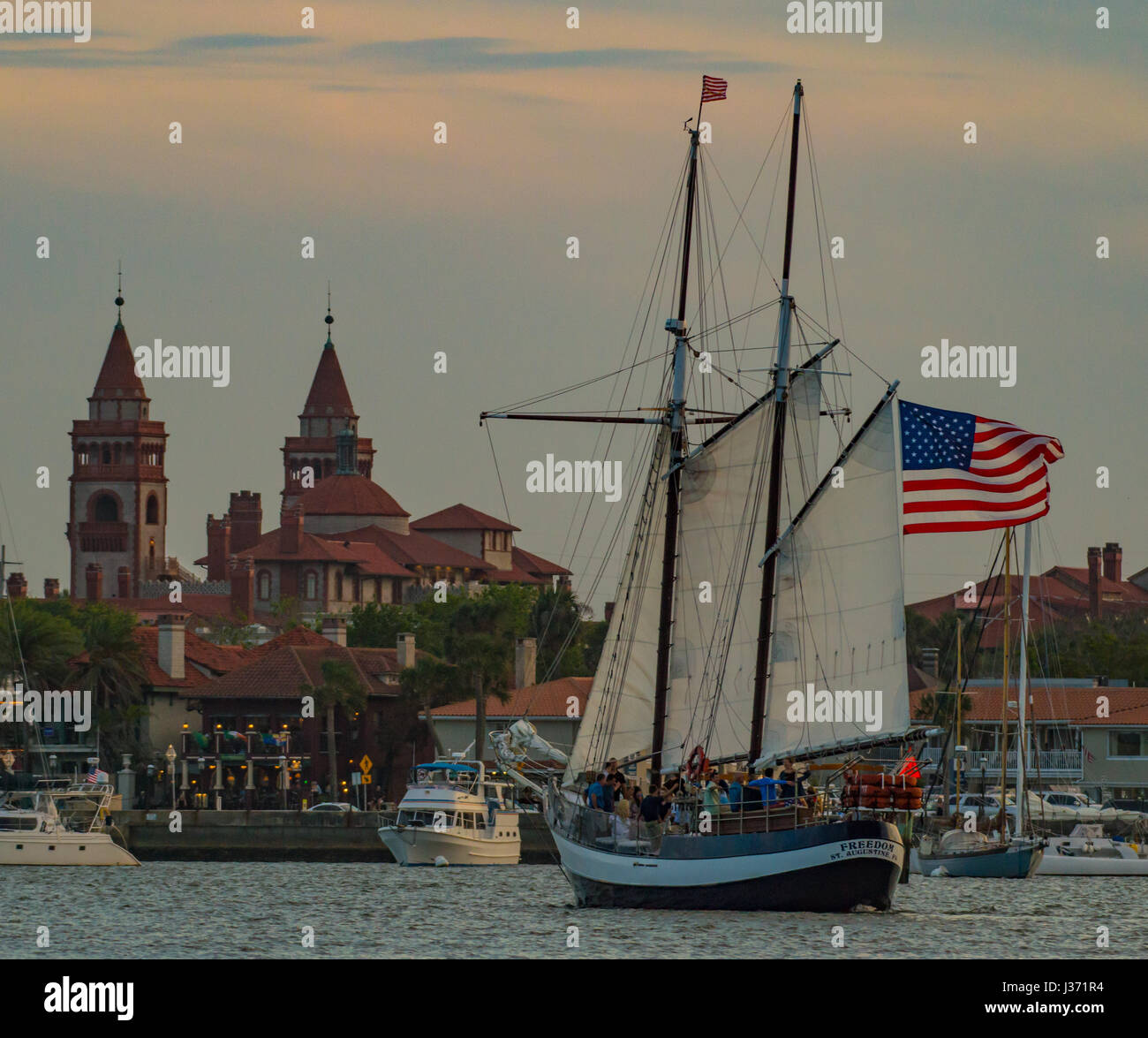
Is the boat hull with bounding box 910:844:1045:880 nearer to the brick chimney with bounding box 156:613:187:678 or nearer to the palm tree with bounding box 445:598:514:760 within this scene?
the palm tree with bounding box 445:598:514:760

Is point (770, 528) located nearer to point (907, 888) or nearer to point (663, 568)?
point (663, 568)

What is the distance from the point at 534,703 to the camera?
407ft

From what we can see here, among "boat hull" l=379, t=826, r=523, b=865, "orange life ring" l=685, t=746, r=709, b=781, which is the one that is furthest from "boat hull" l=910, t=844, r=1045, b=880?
"orange life ring" l=685, t=746, r=709, b=781

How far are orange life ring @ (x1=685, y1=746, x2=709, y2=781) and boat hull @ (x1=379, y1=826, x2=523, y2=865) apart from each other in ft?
128

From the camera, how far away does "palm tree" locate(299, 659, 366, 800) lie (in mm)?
131375

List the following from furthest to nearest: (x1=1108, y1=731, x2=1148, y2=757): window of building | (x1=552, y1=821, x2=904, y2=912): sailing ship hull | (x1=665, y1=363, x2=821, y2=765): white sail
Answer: (x1=1108, y1=731, x2=1148, y2=757): window of building, (x1=665, y1=363, x2=821, y2=765): white sail, (x1=552, y1=821, x2=904, y2=912): sailing ship hull

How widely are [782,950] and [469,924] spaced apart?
11441 millimetres

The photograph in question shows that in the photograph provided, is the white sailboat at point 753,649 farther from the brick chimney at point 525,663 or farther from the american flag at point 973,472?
the brick chimney at point 525,663

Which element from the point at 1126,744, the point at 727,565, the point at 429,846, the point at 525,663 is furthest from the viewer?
the point at 525,663

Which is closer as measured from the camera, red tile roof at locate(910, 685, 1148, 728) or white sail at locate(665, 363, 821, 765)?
white sail at locate(665, 363, 821, 765)

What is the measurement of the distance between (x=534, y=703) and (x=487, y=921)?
66719 millimetres

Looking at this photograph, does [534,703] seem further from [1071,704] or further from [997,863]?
[997,863]

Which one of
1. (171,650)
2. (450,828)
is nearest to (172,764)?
(171,650)
